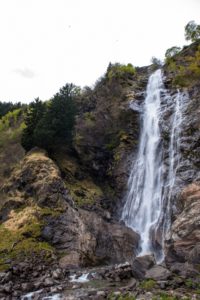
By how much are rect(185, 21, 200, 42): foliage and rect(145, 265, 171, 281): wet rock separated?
171ft

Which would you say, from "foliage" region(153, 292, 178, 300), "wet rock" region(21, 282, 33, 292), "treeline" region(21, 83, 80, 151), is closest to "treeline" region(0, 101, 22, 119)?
"treeline" region(21, 83, 80, 151)

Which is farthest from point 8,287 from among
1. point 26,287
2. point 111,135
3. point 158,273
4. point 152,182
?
point 111,135

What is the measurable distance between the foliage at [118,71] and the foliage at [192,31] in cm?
1272

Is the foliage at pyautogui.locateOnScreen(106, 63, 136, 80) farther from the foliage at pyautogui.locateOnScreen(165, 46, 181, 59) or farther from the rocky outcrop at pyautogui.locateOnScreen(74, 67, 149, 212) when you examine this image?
the foliage at pyautogui.locateOnScreen(165, 46, 181, 59)

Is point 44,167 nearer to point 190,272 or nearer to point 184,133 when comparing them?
point 184,133

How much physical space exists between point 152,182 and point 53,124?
45.4 feet

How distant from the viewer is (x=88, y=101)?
5472 cm

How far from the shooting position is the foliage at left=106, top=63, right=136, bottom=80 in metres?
54.5

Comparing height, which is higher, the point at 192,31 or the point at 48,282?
the point at 192,31

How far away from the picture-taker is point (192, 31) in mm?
60312

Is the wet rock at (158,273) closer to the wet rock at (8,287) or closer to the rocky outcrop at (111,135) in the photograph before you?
the wet rock at (8,287)

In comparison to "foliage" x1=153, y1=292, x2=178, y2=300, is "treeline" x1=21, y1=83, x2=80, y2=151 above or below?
above

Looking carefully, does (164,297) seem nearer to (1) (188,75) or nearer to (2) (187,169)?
(2) (187,169)

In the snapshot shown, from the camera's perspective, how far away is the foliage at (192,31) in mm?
59731
